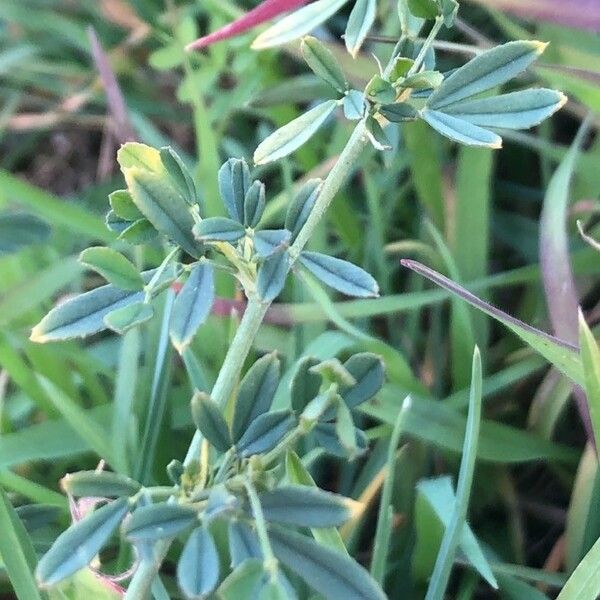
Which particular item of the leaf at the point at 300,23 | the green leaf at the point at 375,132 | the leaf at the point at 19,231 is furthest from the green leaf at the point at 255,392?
the leaf at the point at 19,231

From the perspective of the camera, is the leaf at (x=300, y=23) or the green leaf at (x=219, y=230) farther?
the leaf at (x=300, y=23)

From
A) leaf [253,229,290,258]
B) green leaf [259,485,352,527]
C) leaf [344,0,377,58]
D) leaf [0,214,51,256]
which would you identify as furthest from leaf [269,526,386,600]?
leaf [0,214,51,256]

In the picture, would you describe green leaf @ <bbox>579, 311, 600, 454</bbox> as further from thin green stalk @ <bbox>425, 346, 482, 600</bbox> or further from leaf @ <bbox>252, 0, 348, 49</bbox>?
leaf @ <bbox>252, 0, 348, 49</bbox>

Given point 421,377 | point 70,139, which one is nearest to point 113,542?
point 421,377

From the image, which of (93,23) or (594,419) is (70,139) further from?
(594,419)

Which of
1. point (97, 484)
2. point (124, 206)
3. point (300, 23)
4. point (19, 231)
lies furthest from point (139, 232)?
point (19, 231)

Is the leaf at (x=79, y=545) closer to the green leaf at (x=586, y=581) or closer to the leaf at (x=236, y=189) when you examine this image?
the leaf at (x=236, y=189)
